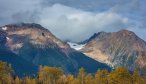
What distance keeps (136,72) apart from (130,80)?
11128 mm

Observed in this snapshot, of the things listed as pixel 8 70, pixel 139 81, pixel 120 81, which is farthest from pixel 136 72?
pixel 8 70

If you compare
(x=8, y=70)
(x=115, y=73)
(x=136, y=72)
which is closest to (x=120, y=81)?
(x=115, y=73)

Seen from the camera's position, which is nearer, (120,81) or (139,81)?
(120,81)

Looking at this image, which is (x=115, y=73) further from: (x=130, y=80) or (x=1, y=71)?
(x=1, y=71)

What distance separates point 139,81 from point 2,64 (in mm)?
61615

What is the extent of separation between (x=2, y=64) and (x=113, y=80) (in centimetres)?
4847

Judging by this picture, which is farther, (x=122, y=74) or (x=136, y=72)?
(x=136, y=72)

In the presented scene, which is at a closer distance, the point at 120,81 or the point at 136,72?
the point at 120,81

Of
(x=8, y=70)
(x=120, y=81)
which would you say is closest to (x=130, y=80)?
(x=120, y=81)

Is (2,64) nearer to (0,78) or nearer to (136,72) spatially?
(0,78)

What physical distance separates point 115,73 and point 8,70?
45.6 m

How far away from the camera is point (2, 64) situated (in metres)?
183

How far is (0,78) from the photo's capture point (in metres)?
189

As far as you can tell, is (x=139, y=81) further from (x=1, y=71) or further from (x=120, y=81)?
(x=1, y=71)
